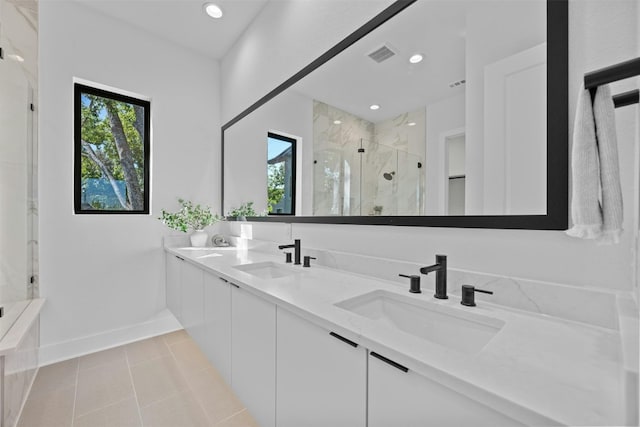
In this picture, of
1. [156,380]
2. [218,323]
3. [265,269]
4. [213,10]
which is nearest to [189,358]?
[156,380]

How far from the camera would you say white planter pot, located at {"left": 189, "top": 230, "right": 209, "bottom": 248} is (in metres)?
2.51

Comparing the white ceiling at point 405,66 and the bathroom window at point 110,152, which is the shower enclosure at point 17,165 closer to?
the bathroom window at point 110,152

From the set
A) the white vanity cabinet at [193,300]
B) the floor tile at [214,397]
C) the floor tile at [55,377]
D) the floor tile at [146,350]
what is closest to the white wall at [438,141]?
the white vanity cabinet at [193,300]

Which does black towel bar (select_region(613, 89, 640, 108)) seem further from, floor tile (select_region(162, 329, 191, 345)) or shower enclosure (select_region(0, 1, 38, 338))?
floor tile (select_region(162, 329, 191, 345))

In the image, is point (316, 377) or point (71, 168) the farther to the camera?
point (71, 168)

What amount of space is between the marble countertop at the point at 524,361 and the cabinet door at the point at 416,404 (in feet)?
0.09

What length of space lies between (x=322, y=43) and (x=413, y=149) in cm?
94

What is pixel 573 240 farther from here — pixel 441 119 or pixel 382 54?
pixel 382 54

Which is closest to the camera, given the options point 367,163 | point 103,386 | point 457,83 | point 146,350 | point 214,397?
point 457,83

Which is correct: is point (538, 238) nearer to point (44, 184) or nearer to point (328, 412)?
point (328, 412)

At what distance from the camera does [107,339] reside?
2.24 meters

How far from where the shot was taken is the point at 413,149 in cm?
116

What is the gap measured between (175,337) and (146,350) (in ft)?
0.85

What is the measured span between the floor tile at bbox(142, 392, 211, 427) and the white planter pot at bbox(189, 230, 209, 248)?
4.02ft
